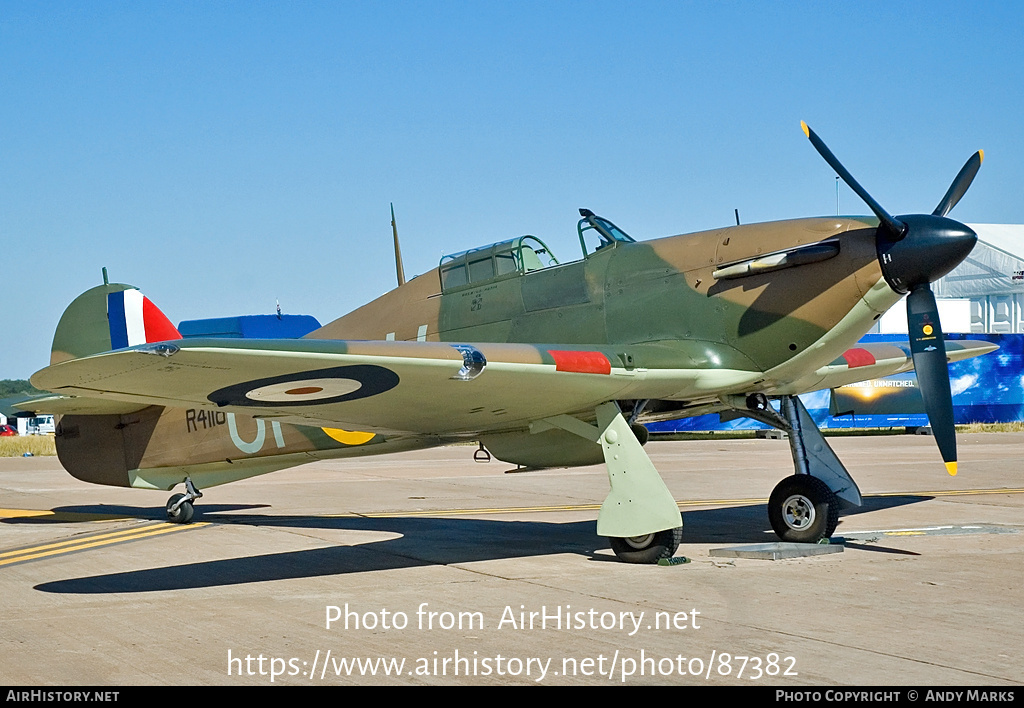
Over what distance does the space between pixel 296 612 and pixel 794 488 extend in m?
4.91

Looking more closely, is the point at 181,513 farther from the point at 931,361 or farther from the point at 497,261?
the point at 931,361

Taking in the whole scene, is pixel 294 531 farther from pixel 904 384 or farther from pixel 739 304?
pixel 904 384

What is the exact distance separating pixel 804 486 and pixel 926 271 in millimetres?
2375

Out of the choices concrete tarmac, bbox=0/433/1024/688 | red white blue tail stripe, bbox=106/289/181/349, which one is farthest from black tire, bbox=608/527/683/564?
red white blue tail stripe, bbox=106/289/181/349

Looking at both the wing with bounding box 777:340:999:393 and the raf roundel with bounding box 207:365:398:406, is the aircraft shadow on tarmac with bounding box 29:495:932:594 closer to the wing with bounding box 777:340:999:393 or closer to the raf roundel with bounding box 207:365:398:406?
the raf roundel with bounding box 207:365:398:406

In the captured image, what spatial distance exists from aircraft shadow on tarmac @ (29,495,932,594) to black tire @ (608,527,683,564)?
390 mm

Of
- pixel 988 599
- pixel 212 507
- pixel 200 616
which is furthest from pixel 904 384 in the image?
pixel 200 616

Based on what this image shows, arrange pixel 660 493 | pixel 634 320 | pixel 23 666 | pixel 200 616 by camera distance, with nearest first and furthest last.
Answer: pixel 23 666 → pixel 200 616 → pixel 660 493 → pixel 634 320

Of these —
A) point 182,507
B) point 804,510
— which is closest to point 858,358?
point 804,510

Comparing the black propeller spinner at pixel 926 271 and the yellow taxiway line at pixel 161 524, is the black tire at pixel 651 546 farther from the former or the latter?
the yellow taxiway line at pixel 161 524

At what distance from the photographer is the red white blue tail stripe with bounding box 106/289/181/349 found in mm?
11711

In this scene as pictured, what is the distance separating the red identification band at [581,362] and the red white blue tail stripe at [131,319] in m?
6.20

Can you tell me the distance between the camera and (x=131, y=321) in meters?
11.8

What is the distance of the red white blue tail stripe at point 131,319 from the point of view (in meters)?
11.7
